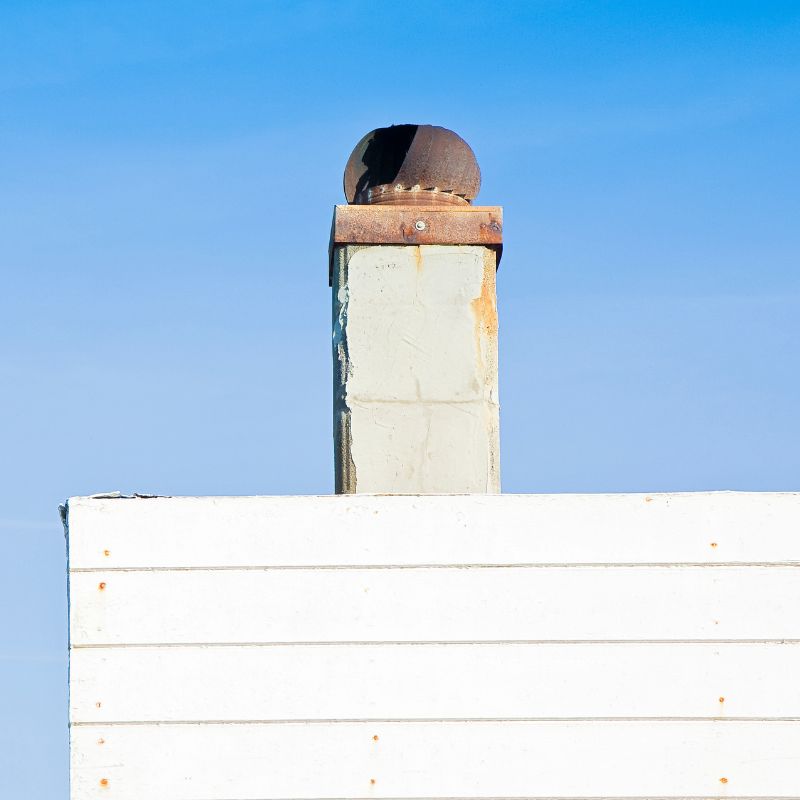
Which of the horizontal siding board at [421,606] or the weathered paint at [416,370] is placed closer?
the horizontal siding board at [421,606]

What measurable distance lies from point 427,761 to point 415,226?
1674 mm

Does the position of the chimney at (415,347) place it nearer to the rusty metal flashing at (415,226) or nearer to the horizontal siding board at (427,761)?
the rusty metal flashing at (415,226)

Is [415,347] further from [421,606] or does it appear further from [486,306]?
[421,606]

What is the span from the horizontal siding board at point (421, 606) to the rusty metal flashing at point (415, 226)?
44.7 inches

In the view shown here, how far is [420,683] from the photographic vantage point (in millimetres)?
4020

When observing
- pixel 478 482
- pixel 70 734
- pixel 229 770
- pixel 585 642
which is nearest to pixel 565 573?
pixel 585 642

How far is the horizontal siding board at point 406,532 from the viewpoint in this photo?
408cm

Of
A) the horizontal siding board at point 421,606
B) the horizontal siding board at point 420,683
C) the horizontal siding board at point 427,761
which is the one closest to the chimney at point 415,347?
the horizontal siding board at point 421,606

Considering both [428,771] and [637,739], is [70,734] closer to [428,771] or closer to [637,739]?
[428,771]

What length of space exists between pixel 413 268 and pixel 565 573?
1.13m

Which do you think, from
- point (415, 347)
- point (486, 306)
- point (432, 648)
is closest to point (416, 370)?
point (415, 347)

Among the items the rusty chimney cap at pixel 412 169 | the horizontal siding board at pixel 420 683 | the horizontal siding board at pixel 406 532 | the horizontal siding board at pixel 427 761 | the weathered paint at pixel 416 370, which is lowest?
the horizontal siding board at pixel 427 761

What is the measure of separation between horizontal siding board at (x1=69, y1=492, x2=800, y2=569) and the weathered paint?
0.36 meters

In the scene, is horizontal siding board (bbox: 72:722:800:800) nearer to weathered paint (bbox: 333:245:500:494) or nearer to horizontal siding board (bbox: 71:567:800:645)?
horizontal siding board (bbox: 71:567:800:645)
